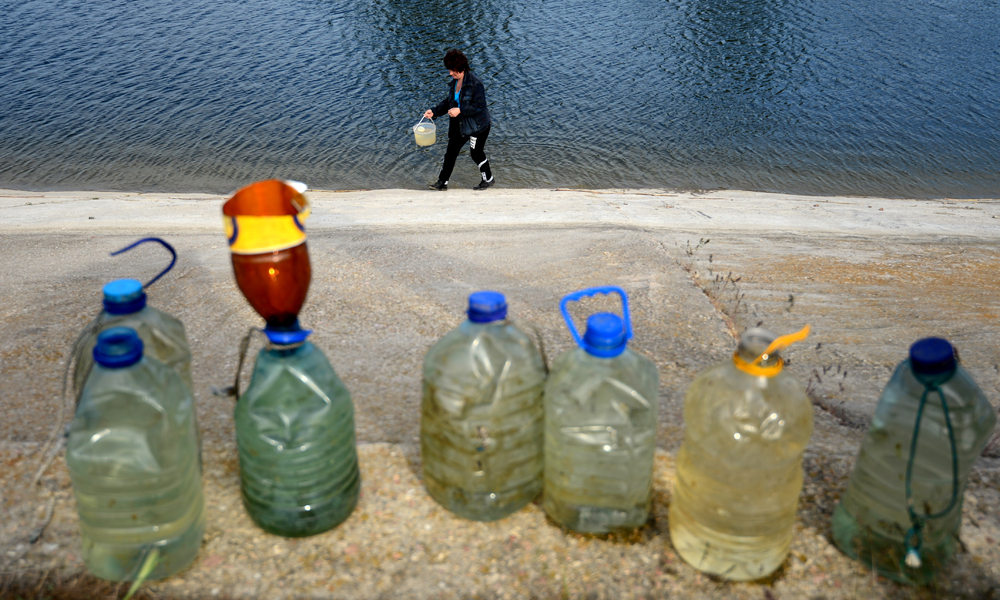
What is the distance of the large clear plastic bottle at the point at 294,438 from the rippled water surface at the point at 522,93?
10.5 metres

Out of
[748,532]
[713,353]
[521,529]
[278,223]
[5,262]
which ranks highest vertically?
[278,223]

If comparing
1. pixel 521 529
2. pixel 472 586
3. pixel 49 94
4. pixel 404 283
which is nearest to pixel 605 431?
pixel 521 529

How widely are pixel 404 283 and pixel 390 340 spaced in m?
1.09

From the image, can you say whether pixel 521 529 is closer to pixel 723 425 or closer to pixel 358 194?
pixel 723 425

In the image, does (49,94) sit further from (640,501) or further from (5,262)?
(640,501)

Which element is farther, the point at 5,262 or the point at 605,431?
the point at 5,262

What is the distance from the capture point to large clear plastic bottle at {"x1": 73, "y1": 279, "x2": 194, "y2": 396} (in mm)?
2533

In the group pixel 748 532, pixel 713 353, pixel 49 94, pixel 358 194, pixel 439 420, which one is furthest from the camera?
pixel 49 94

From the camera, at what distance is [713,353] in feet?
14.5

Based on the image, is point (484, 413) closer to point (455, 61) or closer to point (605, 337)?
point (605, 337)

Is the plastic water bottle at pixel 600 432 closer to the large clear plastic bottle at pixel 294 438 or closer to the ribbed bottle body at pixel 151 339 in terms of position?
the large clear plastic bottle at pixel 294 438

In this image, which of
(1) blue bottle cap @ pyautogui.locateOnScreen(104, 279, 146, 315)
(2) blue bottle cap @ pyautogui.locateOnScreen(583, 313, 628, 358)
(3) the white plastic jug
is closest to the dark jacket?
(3) the white plastic jug

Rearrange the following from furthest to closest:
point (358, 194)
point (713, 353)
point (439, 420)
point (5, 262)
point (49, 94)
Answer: point (49, 94) → point (358, 194) → point (5, 262) → point (713, 353) → point (439, 420)

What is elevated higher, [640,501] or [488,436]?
[488,436]
